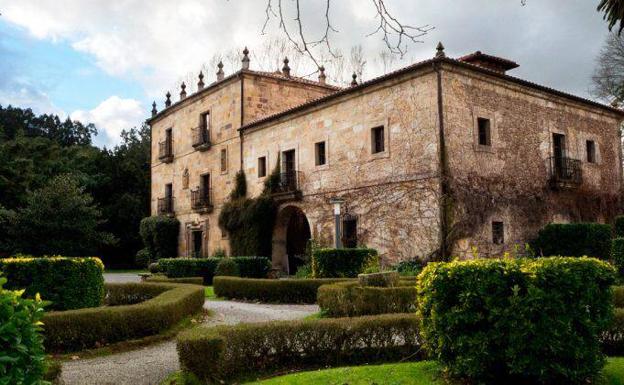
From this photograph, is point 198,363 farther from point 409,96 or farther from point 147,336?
point 409,96

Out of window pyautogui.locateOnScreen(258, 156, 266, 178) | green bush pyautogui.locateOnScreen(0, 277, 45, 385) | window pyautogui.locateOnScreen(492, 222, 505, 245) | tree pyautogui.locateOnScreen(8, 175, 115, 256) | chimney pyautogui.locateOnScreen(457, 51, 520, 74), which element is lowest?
green bush pyautogui.locateOnScreen(0, 277, 45, 385)

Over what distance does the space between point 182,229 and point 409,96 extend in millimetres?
15702

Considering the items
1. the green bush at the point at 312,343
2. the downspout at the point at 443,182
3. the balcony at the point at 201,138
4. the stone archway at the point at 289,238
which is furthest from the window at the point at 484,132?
the balcony at the point at 201,138

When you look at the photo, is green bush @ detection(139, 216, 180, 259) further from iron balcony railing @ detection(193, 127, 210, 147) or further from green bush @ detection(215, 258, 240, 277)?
green bush @ detection(215, 258, 240, 277)

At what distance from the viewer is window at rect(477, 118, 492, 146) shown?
62.7 feet

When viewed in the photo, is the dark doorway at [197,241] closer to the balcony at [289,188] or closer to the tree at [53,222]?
the tree at [53,222]

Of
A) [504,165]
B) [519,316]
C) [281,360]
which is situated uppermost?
[504,165]

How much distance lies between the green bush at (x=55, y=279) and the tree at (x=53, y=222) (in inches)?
605

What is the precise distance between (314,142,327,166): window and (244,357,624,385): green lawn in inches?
623

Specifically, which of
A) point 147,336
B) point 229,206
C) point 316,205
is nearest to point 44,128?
point 229,206

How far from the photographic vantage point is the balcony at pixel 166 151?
32.1 metres

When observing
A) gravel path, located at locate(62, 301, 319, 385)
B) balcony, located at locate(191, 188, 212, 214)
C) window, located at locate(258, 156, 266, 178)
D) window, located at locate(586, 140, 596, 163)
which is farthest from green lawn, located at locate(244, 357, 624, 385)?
balcony, located at locate(191, 188, 212, 214)

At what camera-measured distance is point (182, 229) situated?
30250mm

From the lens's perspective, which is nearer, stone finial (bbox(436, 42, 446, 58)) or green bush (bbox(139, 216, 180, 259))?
stone finial (bbox(436, 42, 446, 58))
